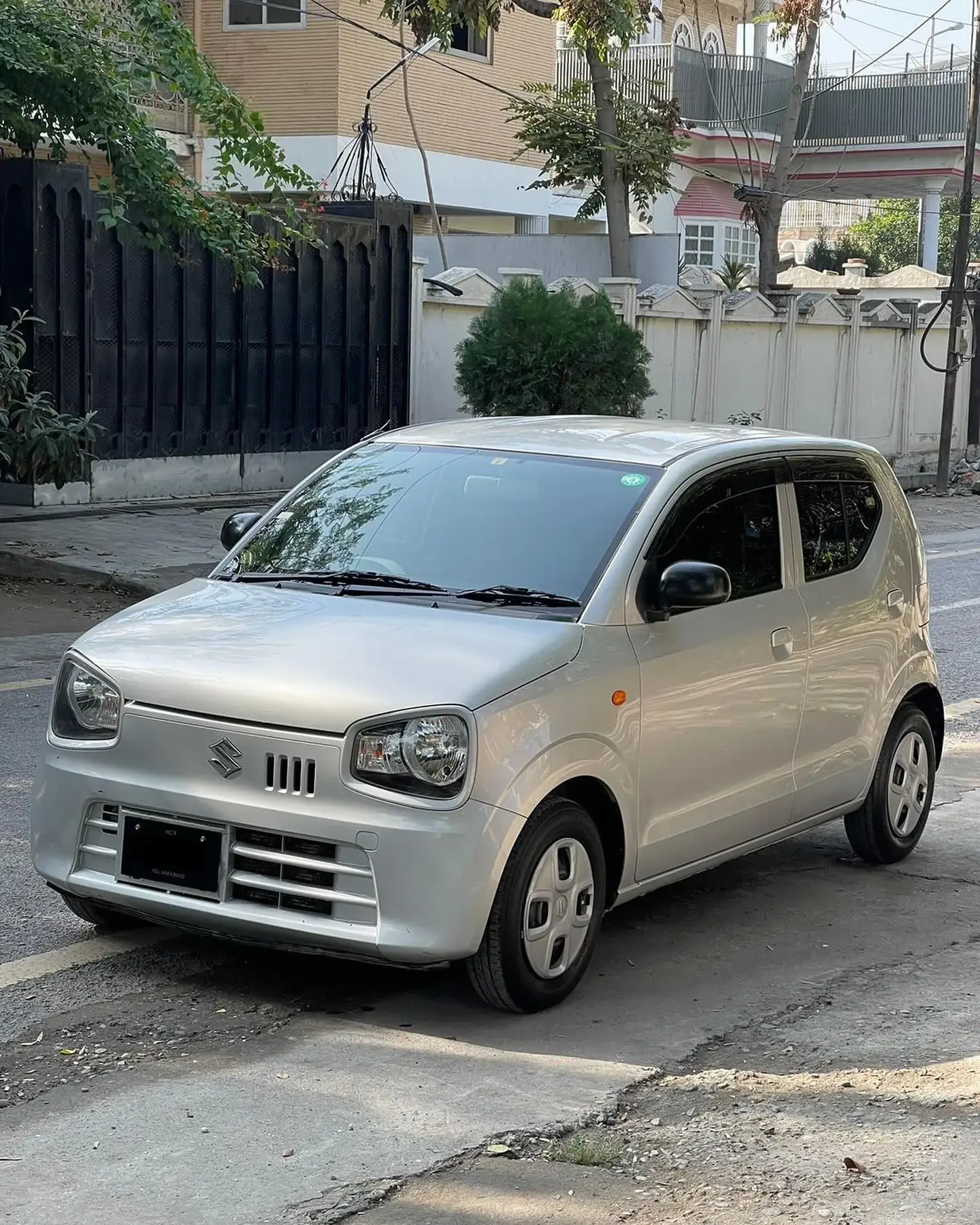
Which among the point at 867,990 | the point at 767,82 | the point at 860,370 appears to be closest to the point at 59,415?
the point at 867,990

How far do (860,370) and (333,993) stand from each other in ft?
75.4

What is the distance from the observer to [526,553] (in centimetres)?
554

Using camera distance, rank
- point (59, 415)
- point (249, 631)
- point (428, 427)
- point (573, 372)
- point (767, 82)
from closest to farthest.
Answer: point (249, 631), point (428, 427), point (59, 415), point (573, 372), point (767, 82)

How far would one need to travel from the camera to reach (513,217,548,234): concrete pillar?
31438 millimetres

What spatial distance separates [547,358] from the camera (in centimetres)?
1834

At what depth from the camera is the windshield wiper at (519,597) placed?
5320 millimetres

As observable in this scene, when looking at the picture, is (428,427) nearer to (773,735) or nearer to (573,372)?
(773,735)

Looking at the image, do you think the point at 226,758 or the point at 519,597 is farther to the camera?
the point at 519,597

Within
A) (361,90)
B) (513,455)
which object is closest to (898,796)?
(513,455)

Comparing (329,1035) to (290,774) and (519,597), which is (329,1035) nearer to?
(290,774)

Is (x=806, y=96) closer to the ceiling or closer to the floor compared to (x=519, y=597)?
closer to the ceiling

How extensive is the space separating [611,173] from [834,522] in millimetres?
20512

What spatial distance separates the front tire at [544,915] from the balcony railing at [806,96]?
30958 millimetres

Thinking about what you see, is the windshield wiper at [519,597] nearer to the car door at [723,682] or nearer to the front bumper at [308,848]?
the car door at [723,682]
